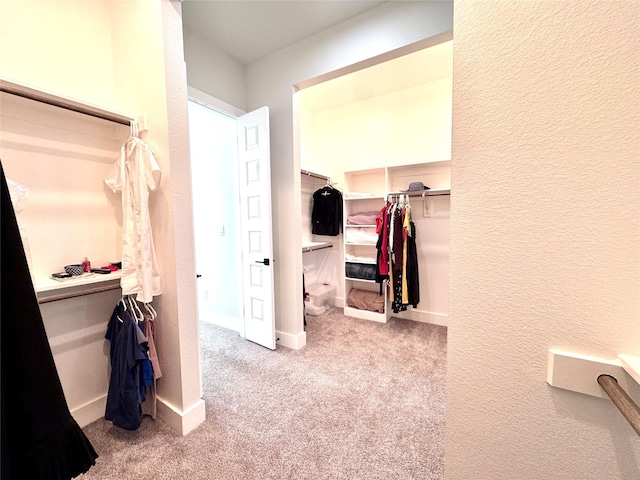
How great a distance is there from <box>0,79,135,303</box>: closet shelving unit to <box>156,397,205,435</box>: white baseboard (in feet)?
2.64

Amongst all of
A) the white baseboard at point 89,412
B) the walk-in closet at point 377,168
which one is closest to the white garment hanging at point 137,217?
the white baseboard at point 89,412

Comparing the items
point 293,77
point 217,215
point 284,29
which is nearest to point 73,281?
point 217,215

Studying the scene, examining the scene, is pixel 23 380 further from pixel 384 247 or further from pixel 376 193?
pixel 376 193

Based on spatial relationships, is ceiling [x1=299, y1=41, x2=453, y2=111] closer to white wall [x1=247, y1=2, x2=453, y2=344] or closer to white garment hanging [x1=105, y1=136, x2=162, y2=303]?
white wall [x1=247, y1=2, x2=453, y2=344]

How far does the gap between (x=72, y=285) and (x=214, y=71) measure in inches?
79.2

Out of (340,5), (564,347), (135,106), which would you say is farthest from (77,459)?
(340,5)

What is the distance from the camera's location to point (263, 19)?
1.99 m

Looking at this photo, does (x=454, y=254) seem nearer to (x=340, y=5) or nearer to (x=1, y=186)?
(x=1, y=186)

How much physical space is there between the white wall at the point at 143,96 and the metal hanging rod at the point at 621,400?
1686 mm

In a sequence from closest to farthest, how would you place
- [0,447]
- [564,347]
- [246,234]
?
[0,447], [564,347], [246,234]

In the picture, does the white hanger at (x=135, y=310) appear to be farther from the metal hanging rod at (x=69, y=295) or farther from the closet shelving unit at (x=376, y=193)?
the closet shelving unit at (x=376, y=193)

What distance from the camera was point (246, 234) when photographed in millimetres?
2525

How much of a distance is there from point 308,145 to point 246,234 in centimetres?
173

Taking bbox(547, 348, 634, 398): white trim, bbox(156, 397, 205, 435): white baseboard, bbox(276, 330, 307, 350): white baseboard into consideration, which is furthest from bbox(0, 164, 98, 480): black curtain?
bbox(276, 330, 307, 350): white baseboard
